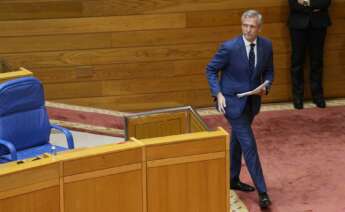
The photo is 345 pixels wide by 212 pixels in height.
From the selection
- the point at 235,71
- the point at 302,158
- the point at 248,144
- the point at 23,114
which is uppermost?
the point at 235,71

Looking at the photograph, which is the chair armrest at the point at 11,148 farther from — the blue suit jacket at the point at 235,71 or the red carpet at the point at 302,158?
the red carpet at the point at 302,158

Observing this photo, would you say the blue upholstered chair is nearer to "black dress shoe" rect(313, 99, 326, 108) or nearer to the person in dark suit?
the person in dark suit

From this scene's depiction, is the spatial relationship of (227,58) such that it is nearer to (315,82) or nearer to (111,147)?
(111,147)

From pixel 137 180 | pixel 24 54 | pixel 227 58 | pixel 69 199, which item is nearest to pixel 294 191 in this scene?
pixel 227 58

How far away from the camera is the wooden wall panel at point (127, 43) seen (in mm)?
7828

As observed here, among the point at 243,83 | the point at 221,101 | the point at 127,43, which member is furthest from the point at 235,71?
the point at 127,43

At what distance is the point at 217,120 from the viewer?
7973 mm

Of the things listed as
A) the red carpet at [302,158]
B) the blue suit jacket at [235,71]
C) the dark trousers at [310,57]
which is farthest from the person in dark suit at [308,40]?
the blue suit jacket at [235,71]

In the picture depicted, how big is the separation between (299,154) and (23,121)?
263 cm

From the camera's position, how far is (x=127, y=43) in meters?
8.04

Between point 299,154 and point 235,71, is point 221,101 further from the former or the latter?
point 299,154

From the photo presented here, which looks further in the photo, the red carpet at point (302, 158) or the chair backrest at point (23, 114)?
the red carpet at point (302, 158)

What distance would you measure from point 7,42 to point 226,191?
3.80 meters

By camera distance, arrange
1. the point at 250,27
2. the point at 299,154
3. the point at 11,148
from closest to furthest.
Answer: the point at 11,148
the point at 250,27
the point at 299,154
